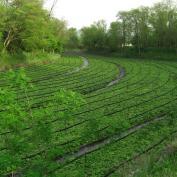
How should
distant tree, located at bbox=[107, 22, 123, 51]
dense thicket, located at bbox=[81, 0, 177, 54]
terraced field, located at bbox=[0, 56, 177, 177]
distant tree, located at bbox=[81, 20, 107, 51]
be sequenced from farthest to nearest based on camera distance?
distant tree, located at bbox=[81, 20, 107, 51]
distant tree, located at bbox=[107, 22, 123, 51]
dense thicket, located at bbox=[81, 0, 177, 54]
terraced field, located at bbox=[0, 56, 177, 177]

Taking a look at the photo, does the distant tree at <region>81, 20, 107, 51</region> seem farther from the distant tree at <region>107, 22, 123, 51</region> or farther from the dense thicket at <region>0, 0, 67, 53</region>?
the dense thicket at <region>0, 0, 67, 53</region>

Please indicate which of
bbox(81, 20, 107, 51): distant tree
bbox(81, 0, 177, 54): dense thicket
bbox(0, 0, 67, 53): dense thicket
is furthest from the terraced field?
bbox(81, 20, 107, 51): distant tree

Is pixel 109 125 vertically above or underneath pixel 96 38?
underneath

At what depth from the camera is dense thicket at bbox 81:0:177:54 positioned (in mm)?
72250

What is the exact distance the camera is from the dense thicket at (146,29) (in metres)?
72.2

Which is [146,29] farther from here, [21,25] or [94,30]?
[21,25]

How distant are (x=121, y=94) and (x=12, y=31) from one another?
1085 inches

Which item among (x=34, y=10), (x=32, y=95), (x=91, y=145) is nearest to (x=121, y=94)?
(x=32, y=95)

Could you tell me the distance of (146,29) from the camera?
77625 millimetres

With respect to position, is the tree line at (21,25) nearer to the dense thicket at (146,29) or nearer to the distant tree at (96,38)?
the dense thicket at (146,29)

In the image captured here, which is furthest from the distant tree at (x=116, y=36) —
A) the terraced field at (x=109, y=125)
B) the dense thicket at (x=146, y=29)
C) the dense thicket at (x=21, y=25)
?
the terraced field at (x=109, y=125)

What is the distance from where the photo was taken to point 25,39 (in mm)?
48656

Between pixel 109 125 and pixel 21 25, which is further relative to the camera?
pixel 21 25

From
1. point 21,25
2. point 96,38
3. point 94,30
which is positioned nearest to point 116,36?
point 96,38
